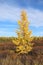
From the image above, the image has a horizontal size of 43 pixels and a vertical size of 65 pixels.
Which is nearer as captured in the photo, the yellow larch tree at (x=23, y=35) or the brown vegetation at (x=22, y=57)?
the brown vegetation at (x=22, y=57)

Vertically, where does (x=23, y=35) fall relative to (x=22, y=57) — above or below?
above

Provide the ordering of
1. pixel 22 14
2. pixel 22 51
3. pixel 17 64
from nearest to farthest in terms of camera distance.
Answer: pixel 17 64
pixel 22 14
pixel 22 51

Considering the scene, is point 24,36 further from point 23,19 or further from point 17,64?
point 17,64

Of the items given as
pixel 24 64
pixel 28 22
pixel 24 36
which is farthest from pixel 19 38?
pixel 24 64

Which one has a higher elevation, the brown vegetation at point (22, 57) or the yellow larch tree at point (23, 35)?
the yellow larch tree at point (23, 35)

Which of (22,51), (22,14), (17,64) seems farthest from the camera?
(22,51)

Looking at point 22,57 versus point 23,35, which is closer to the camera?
point 22,57

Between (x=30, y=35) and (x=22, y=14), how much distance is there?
109 inches

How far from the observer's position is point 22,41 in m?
27.8

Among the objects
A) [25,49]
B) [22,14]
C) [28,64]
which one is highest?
[22,14]

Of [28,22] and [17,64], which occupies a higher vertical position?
[28,22]

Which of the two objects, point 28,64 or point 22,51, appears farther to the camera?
point 22,51

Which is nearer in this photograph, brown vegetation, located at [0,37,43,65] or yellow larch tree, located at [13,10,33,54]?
brown vegetation, located at [0,37,43,65]

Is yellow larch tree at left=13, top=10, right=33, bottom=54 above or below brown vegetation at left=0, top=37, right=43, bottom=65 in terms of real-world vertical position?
above
